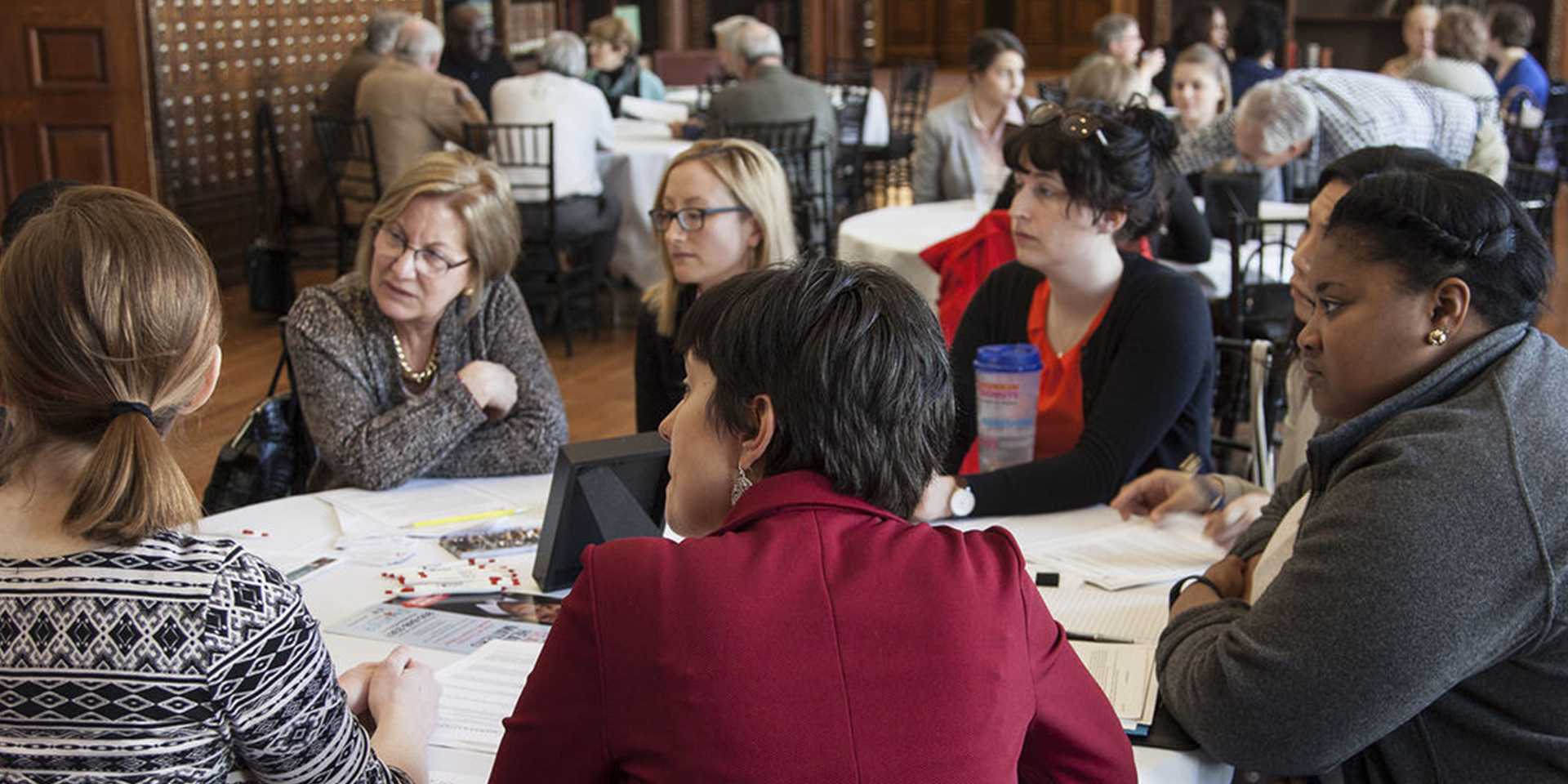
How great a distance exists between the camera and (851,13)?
15.8m

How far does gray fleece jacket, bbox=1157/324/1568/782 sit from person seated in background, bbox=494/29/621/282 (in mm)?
5129

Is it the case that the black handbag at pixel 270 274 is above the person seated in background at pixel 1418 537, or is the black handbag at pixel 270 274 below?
below

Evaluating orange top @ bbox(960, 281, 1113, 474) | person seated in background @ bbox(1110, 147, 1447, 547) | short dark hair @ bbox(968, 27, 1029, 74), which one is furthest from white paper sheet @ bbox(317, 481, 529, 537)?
short dark hair @ bbox(968, 27, 1029, 74)

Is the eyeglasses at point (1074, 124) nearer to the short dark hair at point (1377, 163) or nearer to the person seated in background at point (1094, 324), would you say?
the person seated in background at point (1094, 324)

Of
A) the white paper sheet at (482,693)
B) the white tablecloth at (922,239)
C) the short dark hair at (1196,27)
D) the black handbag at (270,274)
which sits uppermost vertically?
the short dark hair at (1196,27)

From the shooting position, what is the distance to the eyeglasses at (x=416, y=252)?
8.65 feet

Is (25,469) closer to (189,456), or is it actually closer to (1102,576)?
(189,456)

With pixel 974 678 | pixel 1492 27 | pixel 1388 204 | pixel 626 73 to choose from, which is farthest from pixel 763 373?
pixel 1492 27

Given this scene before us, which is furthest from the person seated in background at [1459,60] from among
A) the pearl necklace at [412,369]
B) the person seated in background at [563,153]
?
the pearl necklace at [412,369]

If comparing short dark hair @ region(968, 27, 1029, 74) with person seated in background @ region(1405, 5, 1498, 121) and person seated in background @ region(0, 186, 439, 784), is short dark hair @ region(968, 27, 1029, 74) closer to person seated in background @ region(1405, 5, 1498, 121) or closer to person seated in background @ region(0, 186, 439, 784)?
person seated in background @ region(1405, 5, 1498, 121)

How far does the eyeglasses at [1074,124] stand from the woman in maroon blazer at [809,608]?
1481 millimetres

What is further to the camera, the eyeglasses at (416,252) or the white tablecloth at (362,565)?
the eyeglasses at (416,252)

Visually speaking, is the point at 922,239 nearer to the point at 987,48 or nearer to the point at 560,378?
the point at 987,48

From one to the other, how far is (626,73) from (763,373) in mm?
8105
